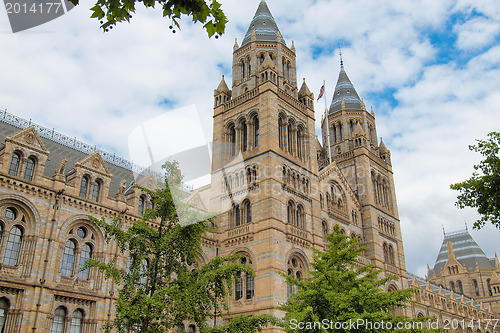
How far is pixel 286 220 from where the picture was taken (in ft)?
105

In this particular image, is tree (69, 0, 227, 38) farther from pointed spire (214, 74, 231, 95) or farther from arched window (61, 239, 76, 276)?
pointed spire (214, 74, 231, 95)

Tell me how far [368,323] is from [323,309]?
6.58ft

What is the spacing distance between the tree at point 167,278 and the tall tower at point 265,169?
1256 cm

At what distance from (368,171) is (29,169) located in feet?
99.2

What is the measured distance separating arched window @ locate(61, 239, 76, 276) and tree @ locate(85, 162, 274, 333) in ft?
32.4

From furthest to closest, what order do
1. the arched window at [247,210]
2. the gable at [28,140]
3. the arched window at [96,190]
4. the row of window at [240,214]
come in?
the row of window at [240,214]
the arched window at [247,210]
the arched window at [96,190]
the gable at [28,140]

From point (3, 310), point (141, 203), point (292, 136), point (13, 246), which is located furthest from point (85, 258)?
point (292, 136)

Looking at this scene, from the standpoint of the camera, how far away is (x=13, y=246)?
23.7m

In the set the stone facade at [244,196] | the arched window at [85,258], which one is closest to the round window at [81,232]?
the stone facade at [244,196]

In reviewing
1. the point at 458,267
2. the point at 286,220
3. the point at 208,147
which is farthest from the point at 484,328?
the point at 208,147

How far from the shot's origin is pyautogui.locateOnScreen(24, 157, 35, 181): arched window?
25.2m

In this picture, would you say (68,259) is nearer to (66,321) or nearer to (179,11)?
(66,321)

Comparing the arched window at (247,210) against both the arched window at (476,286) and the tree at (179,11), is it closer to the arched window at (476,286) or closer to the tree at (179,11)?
the tree at (179,11)

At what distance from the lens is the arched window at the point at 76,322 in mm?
24562
